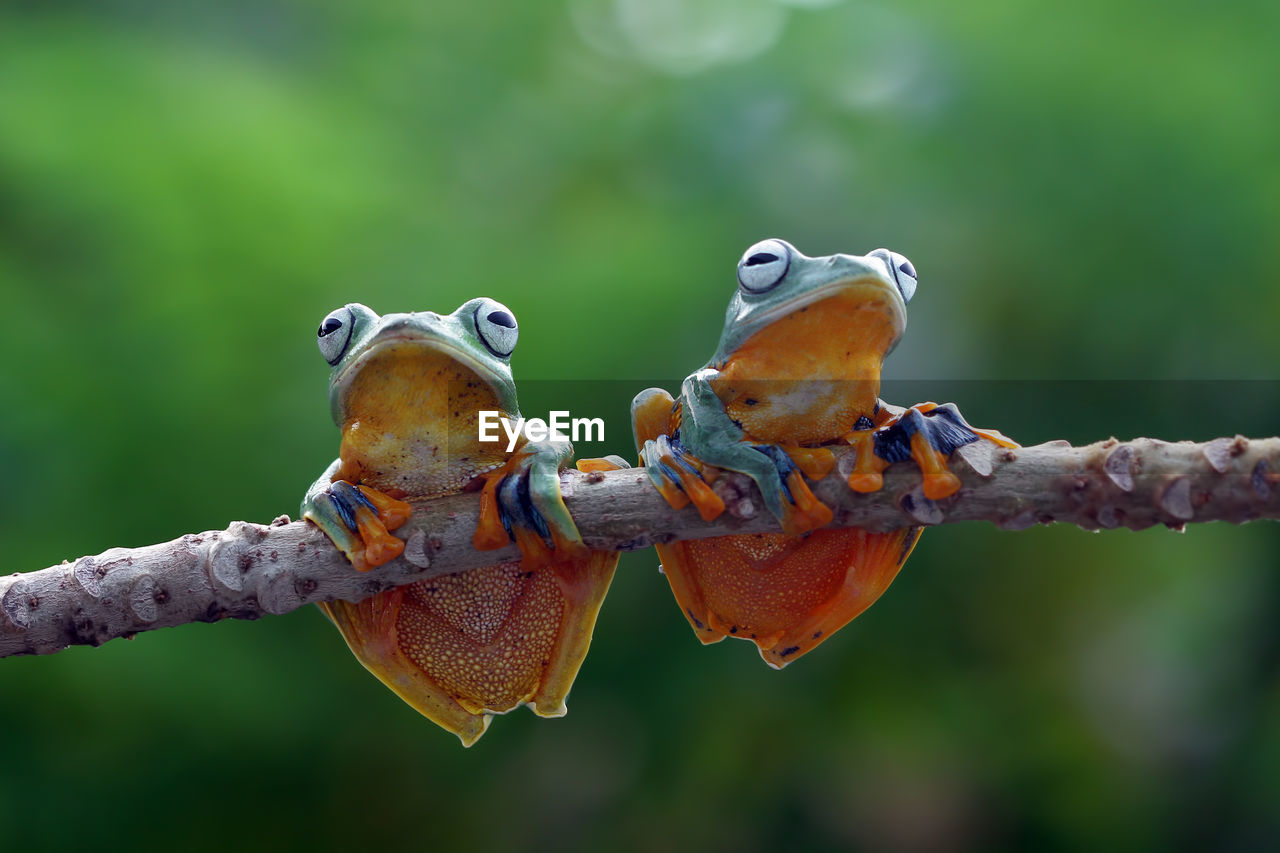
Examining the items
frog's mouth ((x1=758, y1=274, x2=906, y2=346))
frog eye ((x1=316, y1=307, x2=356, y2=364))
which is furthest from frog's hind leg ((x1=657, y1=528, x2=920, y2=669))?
frog eye ((x1=316, y1=307, x2=356, y2=364))

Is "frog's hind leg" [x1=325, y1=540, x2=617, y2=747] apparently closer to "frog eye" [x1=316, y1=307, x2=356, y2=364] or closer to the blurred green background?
"frog eye" [x1=316, y1=307, x2=356, y2=364]

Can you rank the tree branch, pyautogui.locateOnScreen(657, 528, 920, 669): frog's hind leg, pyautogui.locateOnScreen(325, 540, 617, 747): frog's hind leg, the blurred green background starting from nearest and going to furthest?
the tree branch < pyautogui.locateOnScreen(657, 528, 920, 669): frog's hind leg < pyautogui.locateOnScreen(325, 540, 617, 747): frog's hind leg < the blurred green background

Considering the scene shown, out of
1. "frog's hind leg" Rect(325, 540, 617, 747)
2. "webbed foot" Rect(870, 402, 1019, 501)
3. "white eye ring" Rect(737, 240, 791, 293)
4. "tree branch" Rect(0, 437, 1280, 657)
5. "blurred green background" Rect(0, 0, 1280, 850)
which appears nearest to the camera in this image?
"tree branch" Rect(0, 437, 1280, 657)

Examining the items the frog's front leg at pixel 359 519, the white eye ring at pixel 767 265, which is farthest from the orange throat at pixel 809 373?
the frog's front leg at pixel 359 519

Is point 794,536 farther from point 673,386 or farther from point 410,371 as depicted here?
point 673,386

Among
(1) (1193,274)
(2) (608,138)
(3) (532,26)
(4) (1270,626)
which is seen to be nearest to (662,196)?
(2) (608,138)

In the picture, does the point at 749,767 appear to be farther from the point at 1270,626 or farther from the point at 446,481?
the point at 446,481

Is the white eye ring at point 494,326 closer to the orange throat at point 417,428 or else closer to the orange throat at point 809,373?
the orange throat at point 417,428
